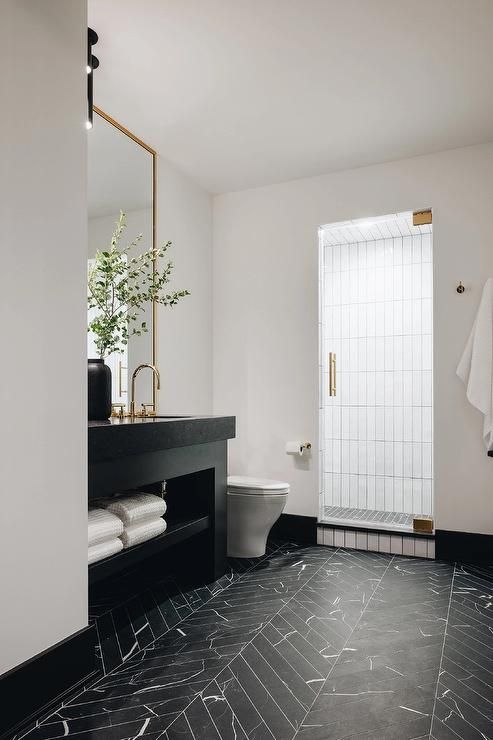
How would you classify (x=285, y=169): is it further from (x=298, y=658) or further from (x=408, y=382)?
(x=298, y=658)

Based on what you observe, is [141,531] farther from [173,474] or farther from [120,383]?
[120,383]

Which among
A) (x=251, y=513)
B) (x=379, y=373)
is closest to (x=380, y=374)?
(x=379, y=373)

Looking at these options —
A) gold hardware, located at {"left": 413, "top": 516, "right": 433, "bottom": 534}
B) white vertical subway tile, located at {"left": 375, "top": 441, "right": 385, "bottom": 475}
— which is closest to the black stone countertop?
gold hardware, located at {"left": 413, "top": 516, "right": 433, "bottom": 534}

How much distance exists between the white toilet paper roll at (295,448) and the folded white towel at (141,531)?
1430 millimetres

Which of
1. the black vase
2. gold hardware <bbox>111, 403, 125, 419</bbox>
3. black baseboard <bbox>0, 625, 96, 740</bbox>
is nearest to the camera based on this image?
black baseboard <bbox>0, 625, 96, 740</bbox>

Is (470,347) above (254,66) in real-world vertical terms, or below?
below

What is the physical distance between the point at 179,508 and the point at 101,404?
77 centimetres

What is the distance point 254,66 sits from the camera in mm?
2420

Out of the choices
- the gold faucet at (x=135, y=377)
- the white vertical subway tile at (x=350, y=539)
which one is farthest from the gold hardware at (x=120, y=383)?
the white vertical subway tile at (x=350, y=539)

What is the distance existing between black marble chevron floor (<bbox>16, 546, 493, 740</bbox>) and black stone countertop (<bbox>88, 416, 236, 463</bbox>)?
0.75m

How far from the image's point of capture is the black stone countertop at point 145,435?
6.29 ft

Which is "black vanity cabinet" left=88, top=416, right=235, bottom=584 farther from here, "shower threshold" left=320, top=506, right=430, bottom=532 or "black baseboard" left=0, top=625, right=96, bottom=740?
"shower threshold" left=320, top=506, right=430, bottom=532

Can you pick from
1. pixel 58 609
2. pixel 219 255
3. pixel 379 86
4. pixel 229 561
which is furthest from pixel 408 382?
pixel 58 609

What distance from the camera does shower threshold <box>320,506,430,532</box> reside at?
11.3ft
